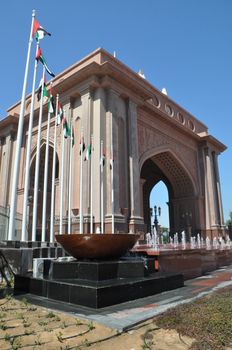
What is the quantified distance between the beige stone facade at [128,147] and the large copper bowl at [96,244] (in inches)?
341

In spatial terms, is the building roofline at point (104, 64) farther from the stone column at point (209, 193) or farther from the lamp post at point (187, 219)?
the lamp post at point (187, 219)

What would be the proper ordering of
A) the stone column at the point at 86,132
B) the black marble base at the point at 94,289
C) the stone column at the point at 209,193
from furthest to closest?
the stone column at the point at 209,193 < the stone column at the point at 86,132 < the black marble base at the point at 94,289

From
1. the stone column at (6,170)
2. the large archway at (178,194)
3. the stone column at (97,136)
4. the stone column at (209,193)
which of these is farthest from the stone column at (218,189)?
the stone column at (6,170)

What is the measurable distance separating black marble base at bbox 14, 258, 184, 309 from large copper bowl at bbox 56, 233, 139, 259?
20 centimetres

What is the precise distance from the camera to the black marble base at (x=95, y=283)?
15.5 ft

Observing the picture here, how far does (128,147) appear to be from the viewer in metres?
17.5

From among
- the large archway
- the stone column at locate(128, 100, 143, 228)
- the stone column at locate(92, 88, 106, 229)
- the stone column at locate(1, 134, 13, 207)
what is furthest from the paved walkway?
the large archway

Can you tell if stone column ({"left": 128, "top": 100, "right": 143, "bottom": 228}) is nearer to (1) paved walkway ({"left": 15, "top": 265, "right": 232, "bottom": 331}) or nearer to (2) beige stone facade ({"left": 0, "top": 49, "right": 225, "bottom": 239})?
(2) beige stone facade ({"left": 0, "top": 49, "right": 225, "bottom": 239})

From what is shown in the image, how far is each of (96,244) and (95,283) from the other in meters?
0.76

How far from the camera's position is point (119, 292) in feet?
16.2

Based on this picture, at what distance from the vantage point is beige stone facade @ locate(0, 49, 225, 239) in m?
16.1

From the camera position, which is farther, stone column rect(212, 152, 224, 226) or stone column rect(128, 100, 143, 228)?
stone column rect(212, 152, 224, 226)

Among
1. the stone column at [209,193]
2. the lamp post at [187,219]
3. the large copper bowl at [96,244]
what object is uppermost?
the stone column at [209,193]

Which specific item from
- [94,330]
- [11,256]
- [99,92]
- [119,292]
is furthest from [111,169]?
[94,330]
